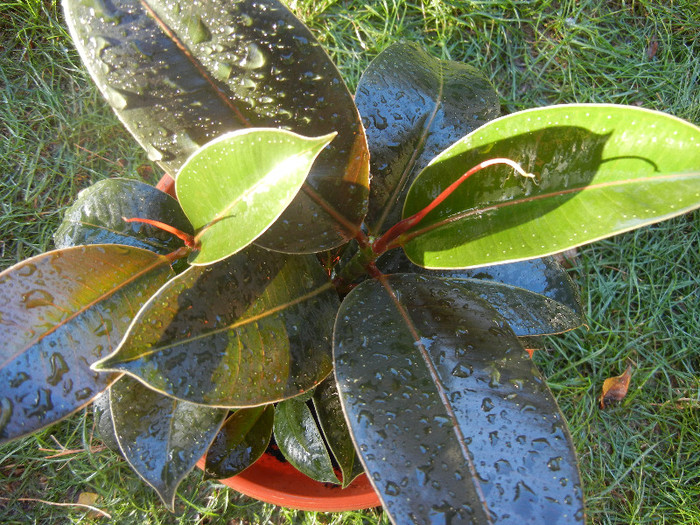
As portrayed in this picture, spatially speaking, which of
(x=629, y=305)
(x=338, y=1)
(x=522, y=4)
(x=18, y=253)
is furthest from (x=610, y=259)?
(x=18, y=253)

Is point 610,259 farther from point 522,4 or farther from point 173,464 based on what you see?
point 173,464

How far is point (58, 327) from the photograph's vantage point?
28.4 inches

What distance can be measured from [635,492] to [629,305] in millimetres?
632

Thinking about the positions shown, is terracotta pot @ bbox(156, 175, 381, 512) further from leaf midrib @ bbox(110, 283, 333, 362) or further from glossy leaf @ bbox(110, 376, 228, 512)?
leaf midrib @ bbox(110, 283, 333, 362)

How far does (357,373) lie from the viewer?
727mm

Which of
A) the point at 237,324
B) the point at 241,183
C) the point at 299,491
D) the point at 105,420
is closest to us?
the point at 241,183

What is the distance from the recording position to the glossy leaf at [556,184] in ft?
2.03

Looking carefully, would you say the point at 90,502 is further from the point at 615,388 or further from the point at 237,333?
the point at 615,388

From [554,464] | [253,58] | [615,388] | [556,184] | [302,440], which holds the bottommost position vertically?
[615,388]

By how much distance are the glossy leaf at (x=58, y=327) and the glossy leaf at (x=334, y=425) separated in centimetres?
42

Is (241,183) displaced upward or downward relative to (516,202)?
upward

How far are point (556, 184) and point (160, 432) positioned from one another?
74 centimetres

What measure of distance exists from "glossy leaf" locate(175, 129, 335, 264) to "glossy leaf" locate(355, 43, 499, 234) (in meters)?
0.36

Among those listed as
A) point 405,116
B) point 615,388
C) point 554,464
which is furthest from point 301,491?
point 615,388
